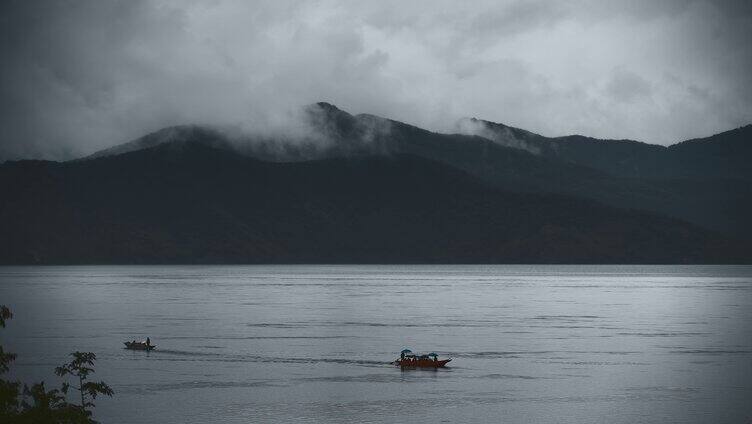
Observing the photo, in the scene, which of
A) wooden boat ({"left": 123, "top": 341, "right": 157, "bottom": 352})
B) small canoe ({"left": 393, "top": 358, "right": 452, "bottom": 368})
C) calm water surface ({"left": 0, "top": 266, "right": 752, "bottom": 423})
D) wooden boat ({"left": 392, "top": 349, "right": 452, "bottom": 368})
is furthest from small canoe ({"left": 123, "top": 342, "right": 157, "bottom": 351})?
small canoe ({"left": 393, "top": 358, "right": 452, "bottom": 368})

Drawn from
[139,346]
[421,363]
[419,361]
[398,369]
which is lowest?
[398,369]

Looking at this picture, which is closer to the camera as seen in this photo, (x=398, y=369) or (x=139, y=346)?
(x=398, y=369)

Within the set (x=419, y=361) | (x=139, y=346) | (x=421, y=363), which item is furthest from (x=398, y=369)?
(x=139, y=346)

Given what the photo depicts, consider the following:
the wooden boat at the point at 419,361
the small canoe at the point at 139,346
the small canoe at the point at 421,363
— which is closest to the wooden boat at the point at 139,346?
the small canoe at the point at 139,346

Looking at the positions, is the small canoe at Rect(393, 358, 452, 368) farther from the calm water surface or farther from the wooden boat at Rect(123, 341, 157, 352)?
the wooden boat at Rect(123, 341, 157, 352)

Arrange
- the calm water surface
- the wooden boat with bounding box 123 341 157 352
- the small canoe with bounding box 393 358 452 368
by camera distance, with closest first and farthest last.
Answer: the calm water surface
the small canoe with bounding box 393 358 452 368
the wooden boat with bounding box 123 341 157 352

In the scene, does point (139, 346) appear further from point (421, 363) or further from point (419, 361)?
point (421, 363)

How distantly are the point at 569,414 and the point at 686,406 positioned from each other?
947cm

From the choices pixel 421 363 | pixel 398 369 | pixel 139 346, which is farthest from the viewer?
pixel 139 346

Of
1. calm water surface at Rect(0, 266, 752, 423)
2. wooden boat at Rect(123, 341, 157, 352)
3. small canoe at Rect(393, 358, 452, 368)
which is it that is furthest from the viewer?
Result: wooden boat at Rect(123, 341, 157, 352)

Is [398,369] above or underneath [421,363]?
underneath

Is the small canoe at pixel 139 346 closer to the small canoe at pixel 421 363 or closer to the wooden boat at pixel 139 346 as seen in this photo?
the wooden boat at pixel 139 346

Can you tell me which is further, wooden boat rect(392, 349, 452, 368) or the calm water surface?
wooden boat rect(392, 349, 452, 368)

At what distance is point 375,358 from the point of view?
340ft
